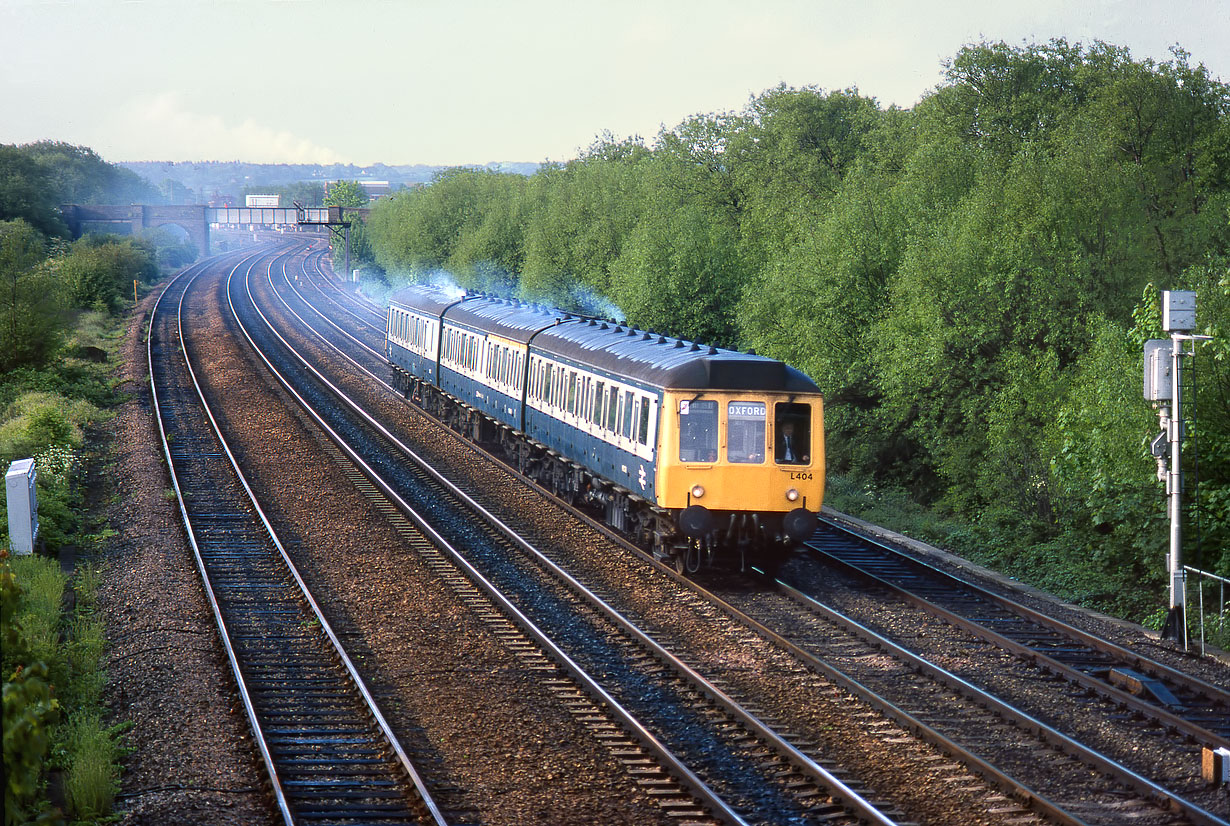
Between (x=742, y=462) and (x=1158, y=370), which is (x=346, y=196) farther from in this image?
(x=1158, y=370)

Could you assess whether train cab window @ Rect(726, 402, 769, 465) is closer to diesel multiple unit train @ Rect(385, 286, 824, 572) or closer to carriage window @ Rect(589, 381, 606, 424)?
diesel multiple unit train @ Rect(385, 286, 824, 572)

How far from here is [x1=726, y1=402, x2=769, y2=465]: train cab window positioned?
16.4 meters

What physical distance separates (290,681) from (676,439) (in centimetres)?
606

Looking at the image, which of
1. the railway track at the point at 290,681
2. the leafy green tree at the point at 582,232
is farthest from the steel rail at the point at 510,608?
the leafy green tree at the point at 582,232

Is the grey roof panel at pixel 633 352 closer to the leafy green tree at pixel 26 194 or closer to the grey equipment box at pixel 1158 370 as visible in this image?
the grey equipment box at pixel 1158 370

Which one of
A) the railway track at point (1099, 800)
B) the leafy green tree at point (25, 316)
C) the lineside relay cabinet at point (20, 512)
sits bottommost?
the railway track at point (1099, 800)

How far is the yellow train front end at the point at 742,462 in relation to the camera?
16.4m

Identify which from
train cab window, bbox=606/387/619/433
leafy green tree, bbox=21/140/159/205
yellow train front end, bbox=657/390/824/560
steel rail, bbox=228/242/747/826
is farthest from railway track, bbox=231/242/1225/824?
leafy green tree, bbox=21/140/159/205

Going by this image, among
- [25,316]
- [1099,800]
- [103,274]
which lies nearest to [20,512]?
[1099,800]

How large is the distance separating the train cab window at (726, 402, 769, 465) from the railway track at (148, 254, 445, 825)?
18.7 ft

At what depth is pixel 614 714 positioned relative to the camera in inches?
454

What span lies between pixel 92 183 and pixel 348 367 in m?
127

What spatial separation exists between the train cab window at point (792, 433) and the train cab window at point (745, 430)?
0.18 m

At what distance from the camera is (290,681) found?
1265cm
